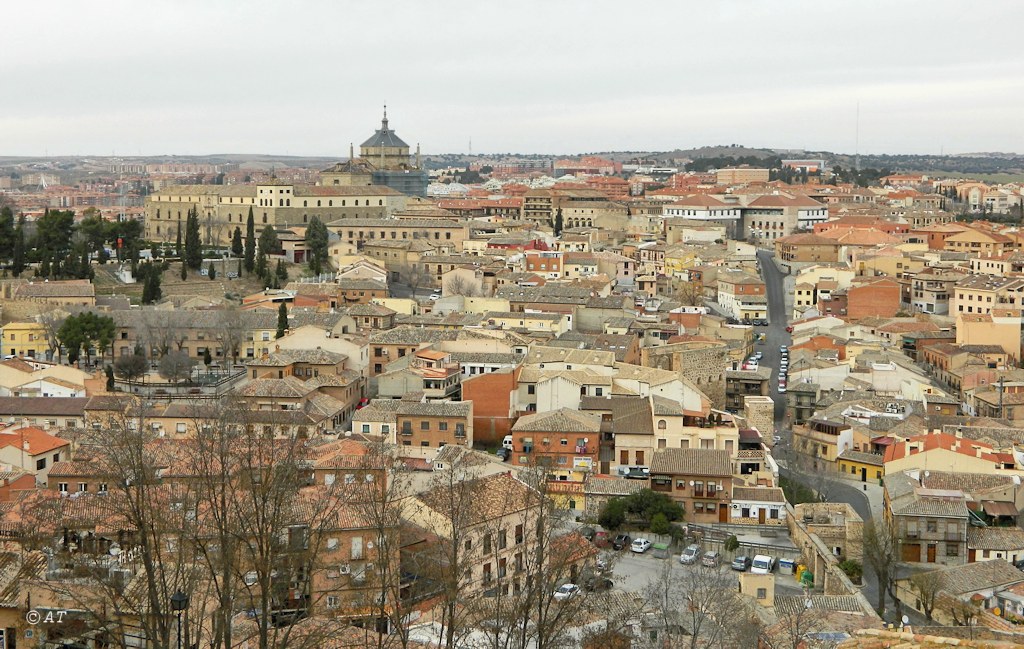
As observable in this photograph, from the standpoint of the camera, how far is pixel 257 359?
21.0 metres

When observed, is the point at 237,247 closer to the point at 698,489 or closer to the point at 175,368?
the point at 175,368

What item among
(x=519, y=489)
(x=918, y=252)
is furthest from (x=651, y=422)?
(x=918, y=252)

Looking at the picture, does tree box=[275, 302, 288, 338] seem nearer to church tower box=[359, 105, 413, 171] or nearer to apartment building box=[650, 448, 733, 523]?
apartment building box=[650, 448, 733, 523]

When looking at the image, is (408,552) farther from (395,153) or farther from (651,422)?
(395,153)

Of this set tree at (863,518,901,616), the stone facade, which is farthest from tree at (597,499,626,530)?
tree at (863,518,901,616)

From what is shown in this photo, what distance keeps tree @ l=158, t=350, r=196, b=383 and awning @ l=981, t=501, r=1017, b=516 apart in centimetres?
1098

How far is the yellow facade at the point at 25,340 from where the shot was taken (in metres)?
21.8

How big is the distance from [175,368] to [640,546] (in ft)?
29.5

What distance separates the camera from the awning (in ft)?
46.7

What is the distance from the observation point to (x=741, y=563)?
501 inches

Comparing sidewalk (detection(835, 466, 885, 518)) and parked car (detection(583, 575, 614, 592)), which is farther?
sidewalk (detection(835, 466, 885, 518))

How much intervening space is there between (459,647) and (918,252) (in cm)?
2657

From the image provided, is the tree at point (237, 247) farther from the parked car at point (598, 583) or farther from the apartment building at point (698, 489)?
the parked car at point (598, 583)

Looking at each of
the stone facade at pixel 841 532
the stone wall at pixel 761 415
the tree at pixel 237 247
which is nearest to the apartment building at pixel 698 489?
the stone facade at pixel 841 532
